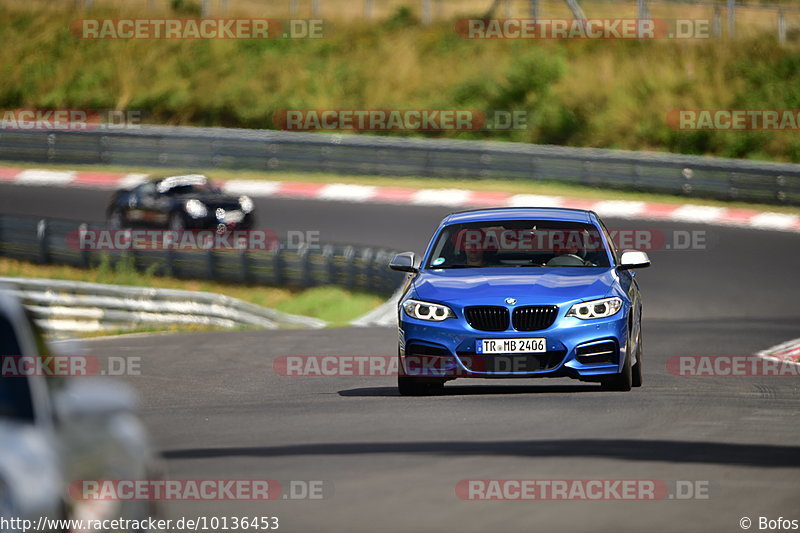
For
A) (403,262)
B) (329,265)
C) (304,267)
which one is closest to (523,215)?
(403,262)

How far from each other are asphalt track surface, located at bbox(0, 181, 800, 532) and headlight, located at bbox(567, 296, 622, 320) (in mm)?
634

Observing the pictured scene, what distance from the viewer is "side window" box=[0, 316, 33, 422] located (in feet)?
15.8

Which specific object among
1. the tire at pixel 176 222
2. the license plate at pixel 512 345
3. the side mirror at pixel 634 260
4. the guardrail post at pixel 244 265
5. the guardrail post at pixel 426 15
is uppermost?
the guardrail post at pixel 426 15

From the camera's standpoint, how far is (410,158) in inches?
1405

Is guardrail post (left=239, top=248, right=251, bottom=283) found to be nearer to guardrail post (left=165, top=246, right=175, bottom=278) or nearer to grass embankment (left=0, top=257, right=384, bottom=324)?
grass embankment (left=0, top=257, right=384, bottom=324)

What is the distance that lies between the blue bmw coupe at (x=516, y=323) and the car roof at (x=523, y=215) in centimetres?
49

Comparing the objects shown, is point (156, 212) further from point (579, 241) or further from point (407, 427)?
point (407, 427)

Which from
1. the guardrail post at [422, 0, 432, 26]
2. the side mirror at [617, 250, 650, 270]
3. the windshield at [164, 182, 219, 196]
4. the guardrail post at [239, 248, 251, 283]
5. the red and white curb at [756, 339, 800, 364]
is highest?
the guardrail post at [422, 0, 432, 26]

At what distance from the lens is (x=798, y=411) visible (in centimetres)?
1109

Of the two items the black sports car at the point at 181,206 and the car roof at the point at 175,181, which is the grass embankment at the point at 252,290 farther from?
the car roof at the point at 175,181

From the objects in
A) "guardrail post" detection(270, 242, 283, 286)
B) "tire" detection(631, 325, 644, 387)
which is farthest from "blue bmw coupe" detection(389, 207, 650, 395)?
"guardrail post" detection(270, 242, 283, 286)

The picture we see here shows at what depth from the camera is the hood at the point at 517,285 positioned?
1137cm

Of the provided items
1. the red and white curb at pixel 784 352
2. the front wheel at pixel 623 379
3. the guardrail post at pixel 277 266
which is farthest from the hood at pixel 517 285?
the guardrail post at pixel 277 266

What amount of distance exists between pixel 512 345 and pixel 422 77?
34628 mm
